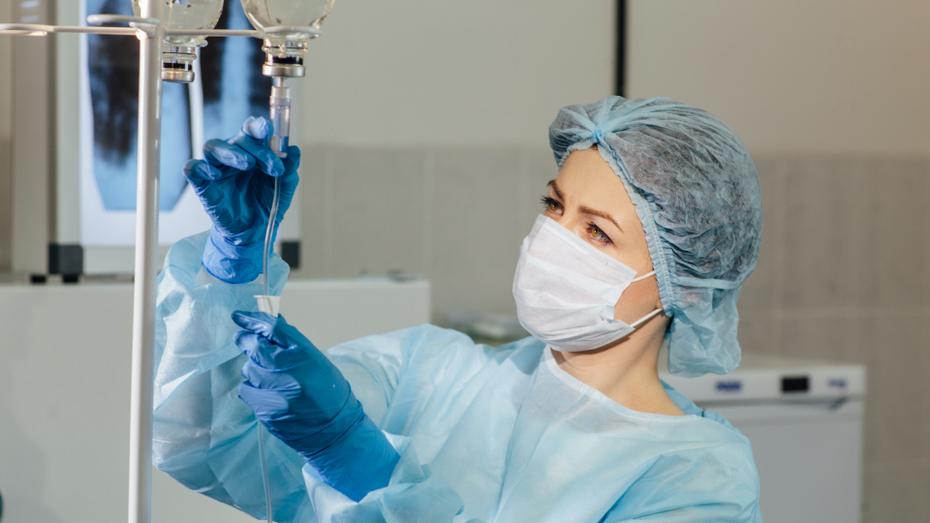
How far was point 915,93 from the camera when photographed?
3.43 metres

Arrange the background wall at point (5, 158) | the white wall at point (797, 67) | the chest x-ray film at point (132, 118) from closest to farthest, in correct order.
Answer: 1. the chest x-ray film at point (132, 118)
2. the background wall at point (5, 158)
3. the white wall at point (797, 67)

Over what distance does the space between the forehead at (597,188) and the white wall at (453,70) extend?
138 centimetres

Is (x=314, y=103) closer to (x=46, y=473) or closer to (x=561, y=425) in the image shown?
(x=46, y=473)

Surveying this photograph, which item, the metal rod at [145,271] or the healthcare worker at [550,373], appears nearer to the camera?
the metal rod at [145,271]

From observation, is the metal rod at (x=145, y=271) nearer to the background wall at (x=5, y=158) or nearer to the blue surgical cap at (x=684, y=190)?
the blue surgical cap at (x=684, y=190)

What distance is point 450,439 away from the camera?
4.87 feet

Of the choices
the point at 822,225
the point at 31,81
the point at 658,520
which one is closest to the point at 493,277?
the point at 822,225

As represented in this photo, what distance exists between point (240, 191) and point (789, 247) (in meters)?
2.35

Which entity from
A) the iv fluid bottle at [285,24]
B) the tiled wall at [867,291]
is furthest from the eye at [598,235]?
the tiled wall at [867,291]

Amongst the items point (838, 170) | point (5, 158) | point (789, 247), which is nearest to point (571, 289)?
point (5, 158)

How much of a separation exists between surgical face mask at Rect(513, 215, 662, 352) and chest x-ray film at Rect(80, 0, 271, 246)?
2.64 feet

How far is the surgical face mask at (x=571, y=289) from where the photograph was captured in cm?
145

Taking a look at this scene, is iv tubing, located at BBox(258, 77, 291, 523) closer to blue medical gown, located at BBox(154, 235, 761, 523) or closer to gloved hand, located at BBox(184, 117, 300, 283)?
gloved hand, located at BBox(184, 117, 300, 283)

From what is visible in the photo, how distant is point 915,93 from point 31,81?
251cm
